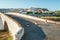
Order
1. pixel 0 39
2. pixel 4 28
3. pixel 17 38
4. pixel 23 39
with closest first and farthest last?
1. pixel 17 38
2. pixel 23 39
3. pixel 0 39
4. pixel 4 28

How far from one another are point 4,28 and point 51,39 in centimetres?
2612

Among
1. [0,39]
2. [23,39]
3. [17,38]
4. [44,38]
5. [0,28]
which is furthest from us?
[0,28]

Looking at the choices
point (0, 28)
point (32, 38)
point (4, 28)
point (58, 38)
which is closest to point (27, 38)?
point (32, 38)

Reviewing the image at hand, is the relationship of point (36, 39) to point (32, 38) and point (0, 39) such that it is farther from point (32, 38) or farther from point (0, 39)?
point (0, 39)

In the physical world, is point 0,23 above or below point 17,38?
below

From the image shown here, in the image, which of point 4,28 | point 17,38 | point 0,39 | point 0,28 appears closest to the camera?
point 17,38

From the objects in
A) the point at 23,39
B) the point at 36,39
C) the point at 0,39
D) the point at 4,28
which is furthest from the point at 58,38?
the point at 4,28

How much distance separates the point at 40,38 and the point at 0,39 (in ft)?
56.9

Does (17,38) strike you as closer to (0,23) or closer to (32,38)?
(32,38)

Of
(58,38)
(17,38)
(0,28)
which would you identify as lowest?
(0,28)

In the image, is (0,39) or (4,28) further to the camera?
(4,28)

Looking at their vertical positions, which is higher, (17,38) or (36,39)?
(17,38)

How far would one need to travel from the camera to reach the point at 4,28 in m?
41.5

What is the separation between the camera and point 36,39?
1609 centimetres
